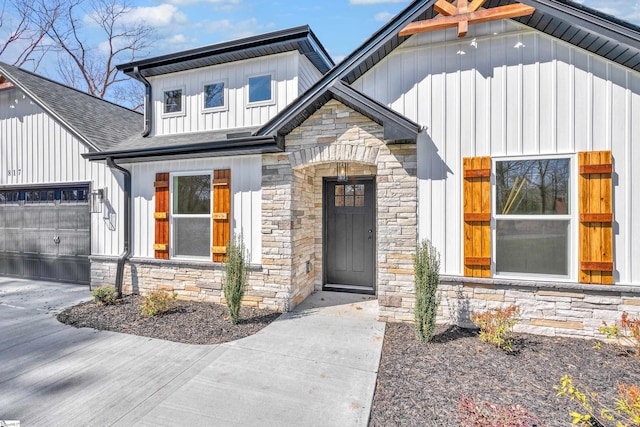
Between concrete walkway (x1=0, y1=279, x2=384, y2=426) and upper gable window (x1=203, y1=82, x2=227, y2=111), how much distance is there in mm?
5050

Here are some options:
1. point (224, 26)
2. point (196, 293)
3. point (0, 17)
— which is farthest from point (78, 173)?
point (0, 17)

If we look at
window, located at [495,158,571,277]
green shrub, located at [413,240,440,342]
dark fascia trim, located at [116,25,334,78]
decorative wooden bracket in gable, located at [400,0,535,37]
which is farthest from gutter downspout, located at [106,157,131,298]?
window, located at [495,158,571,277]

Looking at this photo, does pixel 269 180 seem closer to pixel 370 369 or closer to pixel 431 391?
pixel 370 369

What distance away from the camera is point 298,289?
597cm

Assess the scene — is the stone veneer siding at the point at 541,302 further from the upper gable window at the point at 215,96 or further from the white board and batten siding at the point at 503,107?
the upper gable window at the point at 215,96

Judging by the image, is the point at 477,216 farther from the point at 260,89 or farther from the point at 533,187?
the point at 260,89

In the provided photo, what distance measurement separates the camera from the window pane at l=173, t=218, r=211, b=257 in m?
6.25

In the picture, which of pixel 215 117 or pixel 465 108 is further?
pixel 215 117

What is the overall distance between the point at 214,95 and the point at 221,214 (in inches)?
123

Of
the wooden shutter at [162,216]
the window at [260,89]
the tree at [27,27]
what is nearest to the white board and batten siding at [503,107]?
the window at [260,89]

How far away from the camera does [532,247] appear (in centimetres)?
462

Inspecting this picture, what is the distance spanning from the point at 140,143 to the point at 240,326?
4.91m

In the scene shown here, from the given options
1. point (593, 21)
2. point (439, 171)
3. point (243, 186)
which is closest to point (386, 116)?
point (439, 171)

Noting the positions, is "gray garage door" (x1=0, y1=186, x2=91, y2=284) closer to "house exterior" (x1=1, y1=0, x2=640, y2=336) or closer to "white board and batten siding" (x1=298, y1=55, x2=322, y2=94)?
→ "house exterior" (x1=1, y1=0, x2=640, y2=336)
